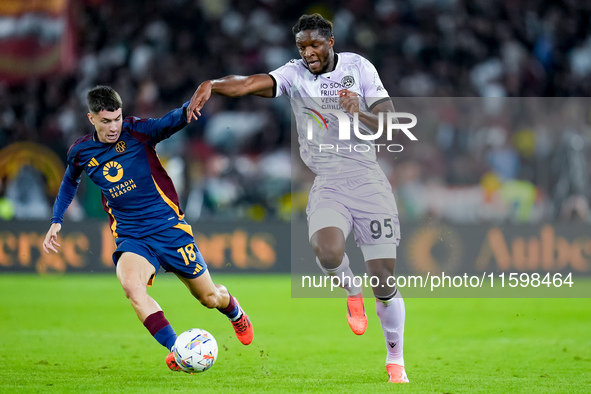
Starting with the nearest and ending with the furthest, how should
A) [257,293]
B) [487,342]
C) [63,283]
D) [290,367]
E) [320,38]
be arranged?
[320,38] < [290,367] < [487,342] < [257,293] < [63,283]

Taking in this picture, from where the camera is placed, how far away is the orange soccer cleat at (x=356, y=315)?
7230mm

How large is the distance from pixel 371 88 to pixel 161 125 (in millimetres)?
1627

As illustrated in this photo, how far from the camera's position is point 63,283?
14289 mm

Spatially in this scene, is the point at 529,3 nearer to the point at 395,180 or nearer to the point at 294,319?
the point at 395,180

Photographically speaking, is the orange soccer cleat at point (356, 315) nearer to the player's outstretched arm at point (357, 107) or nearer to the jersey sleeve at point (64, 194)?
the player's outstretched arm at point (357, 107)

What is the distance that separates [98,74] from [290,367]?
12.3m

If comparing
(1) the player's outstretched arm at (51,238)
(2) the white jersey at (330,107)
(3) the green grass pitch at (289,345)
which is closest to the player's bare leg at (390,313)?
(3) the green grass pitch at (289,345)

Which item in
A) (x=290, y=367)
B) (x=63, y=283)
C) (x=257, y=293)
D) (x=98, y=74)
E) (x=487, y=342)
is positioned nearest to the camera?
(x=290, y=367)

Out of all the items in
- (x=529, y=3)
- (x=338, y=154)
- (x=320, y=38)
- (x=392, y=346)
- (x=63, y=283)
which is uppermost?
(x=529, y=3)

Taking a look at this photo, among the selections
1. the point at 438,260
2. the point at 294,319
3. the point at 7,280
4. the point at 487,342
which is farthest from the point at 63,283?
the point at 487,342

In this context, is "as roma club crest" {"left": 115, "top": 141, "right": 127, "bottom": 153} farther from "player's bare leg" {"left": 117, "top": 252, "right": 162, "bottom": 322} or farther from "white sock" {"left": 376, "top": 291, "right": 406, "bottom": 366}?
"white sock" {"left": 376, "top": 291, "right": 406, "bottom": 366}

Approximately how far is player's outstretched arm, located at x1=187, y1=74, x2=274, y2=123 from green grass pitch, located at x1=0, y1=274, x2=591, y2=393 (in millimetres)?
1983

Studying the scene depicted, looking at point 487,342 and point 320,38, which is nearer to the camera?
point 320,38

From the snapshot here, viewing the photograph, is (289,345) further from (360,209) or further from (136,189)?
(136,189)
